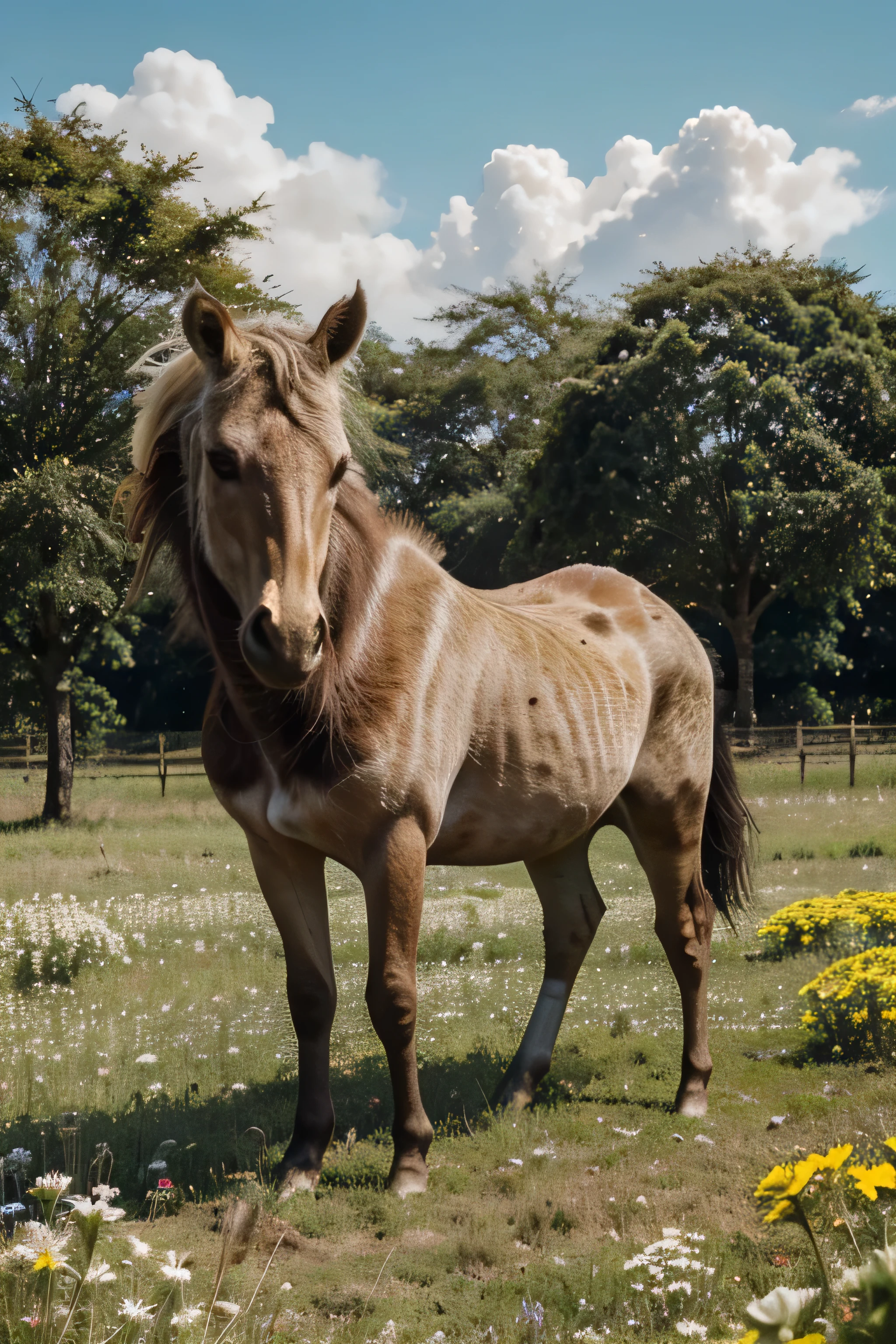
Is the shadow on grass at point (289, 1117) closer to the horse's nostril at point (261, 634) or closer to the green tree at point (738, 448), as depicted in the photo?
the horse's nostril at point (261, 634)

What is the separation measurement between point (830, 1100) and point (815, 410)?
2151cm

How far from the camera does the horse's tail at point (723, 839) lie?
214 inches

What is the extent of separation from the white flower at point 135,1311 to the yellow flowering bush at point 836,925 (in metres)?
5.22

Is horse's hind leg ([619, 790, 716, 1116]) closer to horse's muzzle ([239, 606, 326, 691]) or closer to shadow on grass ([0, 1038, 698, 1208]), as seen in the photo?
shadow on grass ([0, 1038, 698, 1208])

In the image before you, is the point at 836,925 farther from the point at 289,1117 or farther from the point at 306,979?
the point at 306,979

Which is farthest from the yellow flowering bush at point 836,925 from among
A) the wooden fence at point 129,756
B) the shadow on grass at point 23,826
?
the wooden fence at point 129,756

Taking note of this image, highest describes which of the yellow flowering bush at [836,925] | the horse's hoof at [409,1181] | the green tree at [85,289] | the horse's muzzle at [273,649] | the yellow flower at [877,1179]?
the green tree at [85,289]

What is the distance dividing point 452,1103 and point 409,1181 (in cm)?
118

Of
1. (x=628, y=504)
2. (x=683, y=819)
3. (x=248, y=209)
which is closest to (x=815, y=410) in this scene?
(x=628, y=504)

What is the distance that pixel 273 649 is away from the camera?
2.71m

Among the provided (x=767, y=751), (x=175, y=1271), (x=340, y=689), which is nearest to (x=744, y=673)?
(x=767, y=751)

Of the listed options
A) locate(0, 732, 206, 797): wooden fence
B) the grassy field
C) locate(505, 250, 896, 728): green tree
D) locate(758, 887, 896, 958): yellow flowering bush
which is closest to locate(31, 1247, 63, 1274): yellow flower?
the grassy field

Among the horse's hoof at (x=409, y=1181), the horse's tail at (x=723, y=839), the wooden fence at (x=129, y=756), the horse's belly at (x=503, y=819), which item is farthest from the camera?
the wooden fence at (x=129, y=756)

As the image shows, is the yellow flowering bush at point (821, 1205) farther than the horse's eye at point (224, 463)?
No
